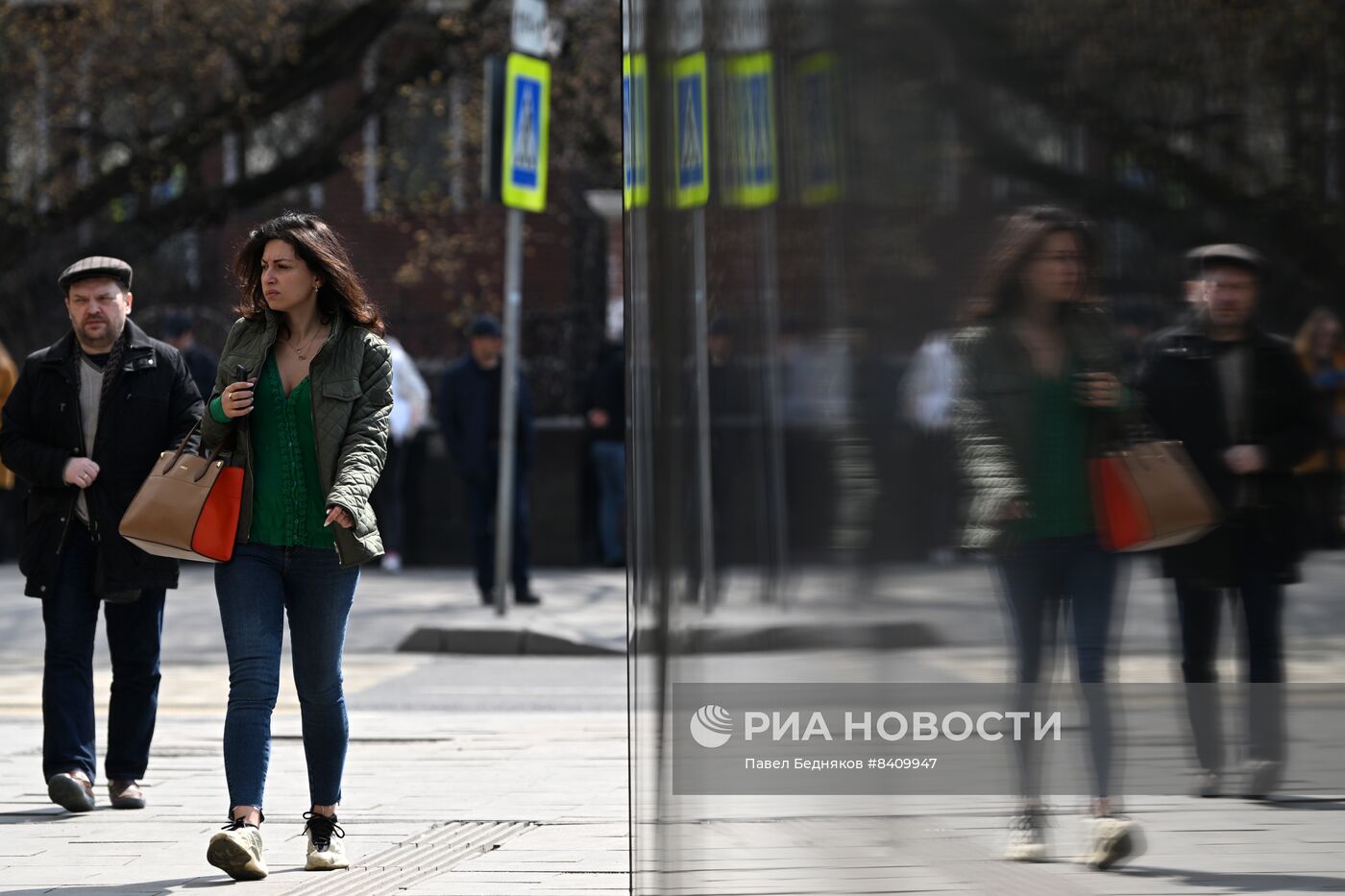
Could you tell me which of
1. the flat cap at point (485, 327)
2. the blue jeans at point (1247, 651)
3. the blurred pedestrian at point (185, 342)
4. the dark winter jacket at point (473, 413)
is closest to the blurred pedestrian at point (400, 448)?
the dark winter jacket at point (473, 413)

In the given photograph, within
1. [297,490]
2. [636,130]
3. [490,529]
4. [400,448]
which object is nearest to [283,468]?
[297,490]

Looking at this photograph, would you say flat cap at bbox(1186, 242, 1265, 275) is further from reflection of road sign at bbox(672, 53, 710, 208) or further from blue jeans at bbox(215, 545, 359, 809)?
blue jeans at bbox(215, 545, 359, 809)

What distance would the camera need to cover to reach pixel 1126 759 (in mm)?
2242

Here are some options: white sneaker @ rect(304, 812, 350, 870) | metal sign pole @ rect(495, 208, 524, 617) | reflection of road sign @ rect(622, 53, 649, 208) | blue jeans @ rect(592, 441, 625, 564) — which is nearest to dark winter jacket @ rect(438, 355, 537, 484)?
metal sign pole @ rect(495, 208, 524, 617)

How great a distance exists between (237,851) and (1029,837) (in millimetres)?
2759

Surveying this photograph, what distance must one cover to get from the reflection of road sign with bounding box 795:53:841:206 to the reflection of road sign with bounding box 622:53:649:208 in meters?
0.28

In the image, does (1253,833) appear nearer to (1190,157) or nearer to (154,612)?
(1190,157)

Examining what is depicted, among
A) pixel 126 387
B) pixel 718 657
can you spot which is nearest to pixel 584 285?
pixel 126 387

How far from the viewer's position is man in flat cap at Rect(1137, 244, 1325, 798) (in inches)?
84.5

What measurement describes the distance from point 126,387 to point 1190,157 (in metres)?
4.50

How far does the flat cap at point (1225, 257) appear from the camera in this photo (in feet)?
7.11

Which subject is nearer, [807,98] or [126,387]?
[807,98]

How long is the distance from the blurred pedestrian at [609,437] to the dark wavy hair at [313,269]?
387 inches

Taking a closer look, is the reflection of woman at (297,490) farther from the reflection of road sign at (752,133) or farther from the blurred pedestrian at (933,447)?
the blurred pedestrian at (933,447)
